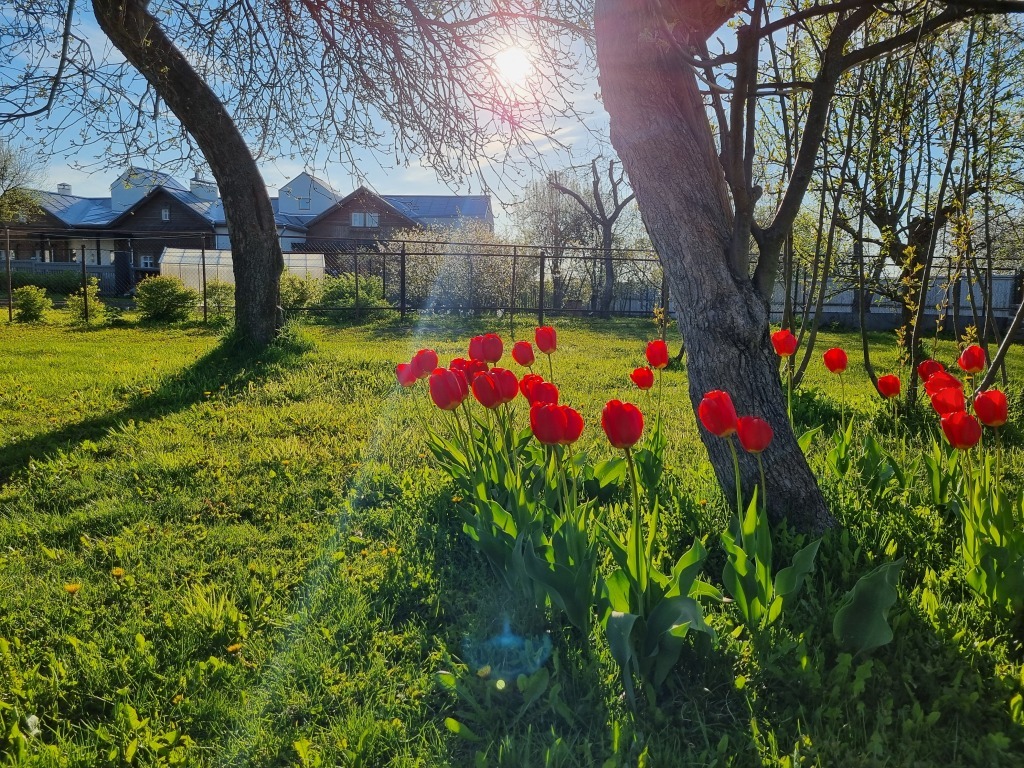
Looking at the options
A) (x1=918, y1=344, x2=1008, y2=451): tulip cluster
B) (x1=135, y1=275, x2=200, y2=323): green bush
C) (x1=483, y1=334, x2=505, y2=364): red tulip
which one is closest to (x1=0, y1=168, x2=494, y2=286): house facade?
(x1=135, y1=275, x2=200, y2=323): green bush

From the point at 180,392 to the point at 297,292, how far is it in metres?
10.6

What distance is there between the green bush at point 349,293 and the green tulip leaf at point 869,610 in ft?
47.4

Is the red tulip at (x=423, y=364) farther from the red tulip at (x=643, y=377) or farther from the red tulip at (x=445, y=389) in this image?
the red tulip at (x=643, y=377)

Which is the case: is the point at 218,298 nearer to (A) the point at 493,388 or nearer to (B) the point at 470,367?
(B) the point at 470,367

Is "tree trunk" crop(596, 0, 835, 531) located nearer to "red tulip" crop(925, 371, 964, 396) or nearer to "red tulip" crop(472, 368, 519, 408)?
"red tulip" crop(925, 371, 964, 396)

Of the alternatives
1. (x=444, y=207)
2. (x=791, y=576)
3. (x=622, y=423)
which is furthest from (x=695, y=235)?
(x=444, y=207)

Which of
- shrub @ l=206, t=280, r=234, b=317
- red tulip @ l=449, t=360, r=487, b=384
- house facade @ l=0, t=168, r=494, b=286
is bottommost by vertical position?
red tulip @ l=449, t=360, r=487, b=384

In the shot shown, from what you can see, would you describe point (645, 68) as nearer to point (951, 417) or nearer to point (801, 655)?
point (951, 417)

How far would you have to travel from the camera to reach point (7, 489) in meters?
3.40

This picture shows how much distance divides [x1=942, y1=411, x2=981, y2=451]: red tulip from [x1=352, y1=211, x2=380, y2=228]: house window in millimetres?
36333

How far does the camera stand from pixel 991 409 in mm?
1854

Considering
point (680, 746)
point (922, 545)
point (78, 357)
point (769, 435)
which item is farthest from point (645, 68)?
point (78, 357)

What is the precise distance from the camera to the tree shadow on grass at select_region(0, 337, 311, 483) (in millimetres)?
4012

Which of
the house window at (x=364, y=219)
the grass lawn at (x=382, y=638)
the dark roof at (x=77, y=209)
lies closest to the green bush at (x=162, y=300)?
the grass lawn at (x=382, y=638)
